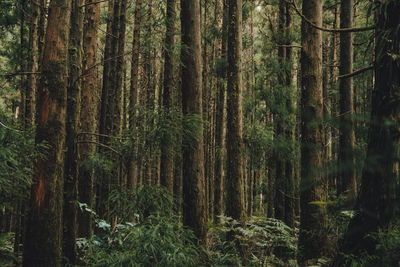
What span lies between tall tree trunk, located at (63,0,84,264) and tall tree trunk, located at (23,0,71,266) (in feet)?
2.87

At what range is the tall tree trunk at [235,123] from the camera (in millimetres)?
7711

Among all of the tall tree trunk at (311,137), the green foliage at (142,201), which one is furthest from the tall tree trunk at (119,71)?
the tall tree trunk at (311,137)

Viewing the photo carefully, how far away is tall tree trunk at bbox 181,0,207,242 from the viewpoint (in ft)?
18.9

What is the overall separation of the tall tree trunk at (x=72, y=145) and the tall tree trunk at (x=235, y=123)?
4095mm

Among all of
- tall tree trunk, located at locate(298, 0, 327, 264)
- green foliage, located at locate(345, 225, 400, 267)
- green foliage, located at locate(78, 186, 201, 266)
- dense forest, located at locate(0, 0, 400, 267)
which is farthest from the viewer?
tall tree trunk, located at locate(298, 0, 327, 264)

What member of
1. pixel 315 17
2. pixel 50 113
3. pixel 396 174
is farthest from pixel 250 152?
pixel 396 174

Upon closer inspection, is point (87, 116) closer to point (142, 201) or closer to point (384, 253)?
point (142, 201)

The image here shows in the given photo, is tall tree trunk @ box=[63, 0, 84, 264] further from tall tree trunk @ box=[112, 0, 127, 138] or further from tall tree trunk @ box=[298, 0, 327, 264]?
tall tree trunk @ box=[112, 0, 127, 138]

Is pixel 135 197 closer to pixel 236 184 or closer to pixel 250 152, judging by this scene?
pixel 236 184

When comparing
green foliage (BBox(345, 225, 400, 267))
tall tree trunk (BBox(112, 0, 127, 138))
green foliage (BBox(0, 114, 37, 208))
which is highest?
tall tree trunk (BBox(112, 0, 127, 138))

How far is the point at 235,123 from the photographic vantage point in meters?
7.91

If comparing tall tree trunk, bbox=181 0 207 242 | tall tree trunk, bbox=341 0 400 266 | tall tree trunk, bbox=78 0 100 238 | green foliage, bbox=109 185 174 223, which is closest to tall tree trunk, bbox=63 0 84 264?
green foliage, bbox=109 185 174 223

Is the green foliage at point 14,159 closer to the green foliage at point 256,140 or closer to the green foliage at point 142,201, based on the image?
the green foliage at point 142,201

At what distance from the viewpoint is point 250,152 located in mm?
11680
